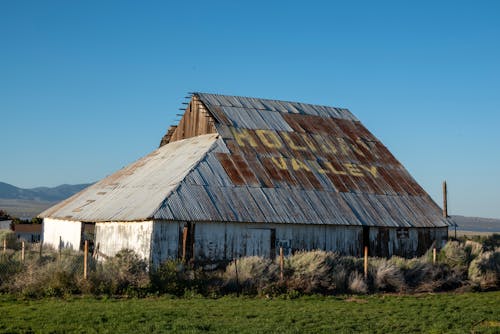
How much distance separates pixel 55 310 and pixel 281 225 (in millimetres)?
12750

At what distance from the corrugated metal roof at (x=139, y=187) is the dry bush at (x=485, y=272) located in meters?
11.4

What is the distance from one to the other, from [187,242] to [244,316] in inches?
349

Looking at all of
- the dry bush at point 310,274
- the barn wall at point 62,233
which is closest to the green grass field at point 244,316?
the dry bush at point 310,274

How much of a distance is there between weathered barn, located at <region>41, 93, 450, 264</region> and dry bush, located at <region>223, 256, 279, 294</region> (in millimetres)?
3516

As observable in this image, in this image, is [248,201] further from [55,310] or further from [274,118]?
[55,310]

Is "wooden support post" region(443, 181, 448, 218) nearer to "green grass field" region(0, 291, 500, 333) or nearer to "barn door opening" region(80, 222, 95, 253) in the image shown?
"green grass field" region(0, 291, 500, 333)

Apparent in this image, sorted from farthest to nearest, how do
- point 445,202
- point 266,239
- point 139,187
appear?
point 445,202
point 139,187
point 266,239

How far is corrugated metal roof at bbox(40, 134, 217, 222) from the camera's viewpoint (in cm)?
2708

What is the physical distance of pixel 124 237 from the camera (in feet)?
88.3

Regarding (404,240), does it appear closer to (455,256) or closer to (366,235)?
(366,235)

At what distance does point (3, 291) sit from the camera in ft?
65.0

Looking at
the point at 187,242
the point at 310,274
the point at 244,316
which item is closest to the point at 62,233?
the point at 187,242

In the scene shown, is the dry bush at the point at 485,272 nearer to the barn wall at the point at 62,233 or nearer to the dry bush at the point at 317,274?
the dry bush at the point at 317,274

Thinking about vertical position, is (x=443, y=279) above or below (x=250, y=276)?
below
